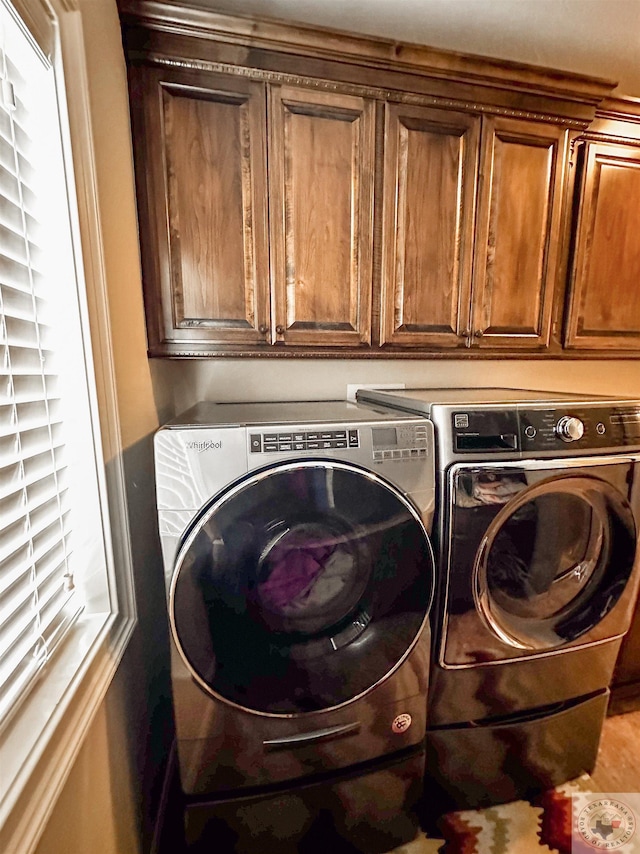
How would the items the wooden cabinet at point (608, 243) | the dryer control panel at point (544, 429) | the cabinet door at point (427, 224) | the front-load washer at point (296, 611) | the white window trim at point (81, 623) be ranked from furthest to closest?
the wooden cabinet at point (608, 243), the cabinet door at point (427, 224), the dryer control panel at point (544, 429), the front-load washer at point (296, 611), the white window trim at point (81, 623)

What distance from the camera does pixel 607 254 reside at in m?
1.62

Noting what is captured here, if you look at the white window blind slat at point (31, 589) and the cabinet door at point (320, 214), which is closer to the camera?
the white window blind slat at point (31, 589)

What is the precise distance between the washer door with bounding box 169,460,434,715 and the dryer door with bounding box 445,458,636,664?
148mm

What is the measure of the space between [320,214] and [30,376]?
1001mm

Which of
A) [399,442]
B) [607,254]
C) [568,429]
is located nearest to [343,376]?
[399,442]

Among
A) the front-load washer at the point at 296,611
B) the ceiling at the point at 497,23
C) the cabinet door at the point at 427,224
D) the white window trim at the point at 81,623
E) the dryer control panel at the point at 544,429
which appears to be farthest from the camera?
the cabinet door at the point at 427,224

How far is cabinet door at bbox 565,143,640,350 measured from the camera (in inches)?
61.9

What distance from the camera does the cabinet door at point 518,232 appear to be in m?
1.45

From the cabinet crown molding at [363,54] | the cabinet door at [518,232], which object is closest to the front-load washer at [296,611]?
the cabinet door at [518,232]

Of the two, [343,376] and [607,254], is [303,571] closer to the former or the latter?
[343,376]

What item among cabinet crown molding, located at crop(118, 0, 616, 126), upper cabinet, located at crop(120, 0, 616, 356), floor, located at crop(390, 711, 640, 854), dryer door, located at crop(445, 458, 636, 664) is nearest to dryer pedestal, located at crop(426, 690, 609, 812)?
floor, located at crop(390, 711, 640, 854)

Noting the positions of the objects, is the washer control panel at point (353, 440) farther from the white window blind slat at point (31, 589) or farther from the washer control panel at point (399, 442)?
the white window blind slat at point (31, 589)

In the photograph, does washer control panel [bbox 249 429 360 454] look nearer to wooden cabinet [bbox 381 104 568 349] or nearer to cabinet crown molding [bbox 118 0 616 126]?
wooden cabinet [bbox 381 104 568 349]

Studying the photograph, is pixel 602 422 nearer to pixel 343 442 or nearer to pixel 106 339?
pixel 343 442
